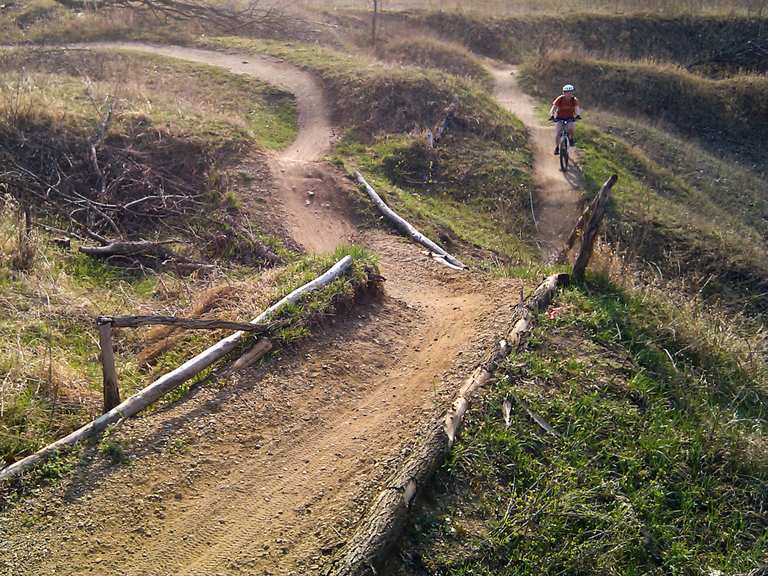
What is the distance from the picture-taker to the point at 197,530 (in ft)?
14.1

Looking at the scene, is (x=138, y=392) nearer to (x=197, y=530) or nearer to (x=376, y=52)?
(x=197, y=530)

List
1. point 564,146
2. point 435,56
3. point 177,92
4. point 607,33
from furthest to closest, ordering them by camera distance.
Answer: point 607,33, point 435,56, point 177,92, point 564,146

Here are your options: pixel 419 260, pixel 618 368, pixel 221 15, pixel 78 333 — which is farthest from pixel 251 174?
pixel 221 15

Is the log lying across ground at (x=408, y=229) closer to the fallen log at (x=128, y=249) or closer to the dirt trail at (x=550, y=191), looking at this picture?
the dirt trail at (x=550, y=191)

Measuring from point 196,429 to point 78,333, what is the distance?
2.33 m

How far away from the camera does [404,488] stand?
4.48m

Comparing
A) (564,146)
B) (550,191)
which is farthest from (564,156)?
(550,191)

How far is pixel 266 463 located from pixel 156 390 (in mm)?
1155

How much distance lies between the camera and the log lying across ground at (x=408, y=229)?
9922mm

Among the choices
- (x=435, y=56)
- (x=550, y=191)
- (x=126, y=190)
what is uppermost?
(x=435, y=56)

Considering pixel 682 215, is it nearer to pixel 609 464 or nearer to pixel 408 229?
pixel 408 229

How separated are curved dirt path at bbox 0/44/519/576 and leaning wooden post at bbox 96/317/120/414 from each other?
329mm

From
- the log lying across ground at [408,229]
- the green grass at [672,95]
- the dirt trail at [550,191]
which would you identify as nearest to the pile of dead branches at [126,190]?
the log lying across ground at [408,229]

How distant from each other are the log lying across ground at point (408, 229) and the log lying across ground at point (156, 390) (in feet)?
11.6
